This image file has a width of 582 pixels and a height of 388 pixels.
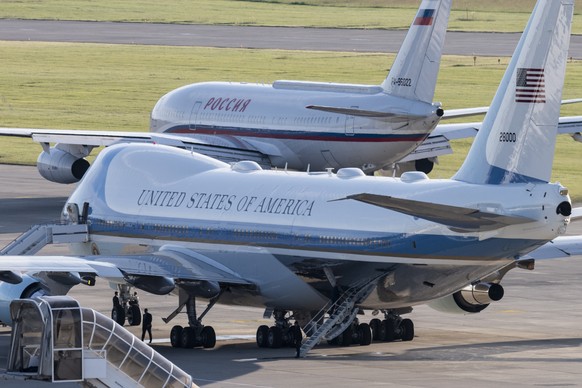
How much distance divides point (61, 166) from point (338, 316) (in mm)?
33651

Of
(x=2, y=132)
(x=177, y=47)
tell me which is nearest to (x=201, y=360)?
(x=2, y=132)

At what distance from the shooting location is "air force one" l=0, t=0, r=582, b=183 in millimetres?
70938

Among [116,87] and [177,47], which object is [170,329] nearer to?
[116,87]

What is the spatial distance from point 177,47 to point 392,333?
112070 millimetres

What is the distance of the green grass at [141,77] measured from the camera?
102 meters

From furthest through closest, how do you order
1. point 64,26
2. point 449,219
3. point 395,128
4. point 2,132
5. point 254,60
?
point 64,26
point 254,60
point 2,132
point 395,128
point 449,219

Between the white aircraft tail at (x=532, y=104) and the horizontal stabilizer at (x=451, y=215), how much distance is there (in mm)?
1101

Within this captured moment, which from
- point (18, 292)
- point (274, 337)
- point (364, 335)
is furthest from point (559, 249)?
point (18, 292)

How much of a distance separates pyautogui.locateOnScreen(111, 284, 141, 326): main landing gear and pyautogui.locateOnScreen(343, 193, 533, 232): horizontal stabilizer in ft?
35.3

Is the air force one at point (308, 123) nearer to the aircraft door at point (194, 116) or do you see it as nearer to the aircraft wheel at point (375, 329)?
the aircraft door at point (194, 116)

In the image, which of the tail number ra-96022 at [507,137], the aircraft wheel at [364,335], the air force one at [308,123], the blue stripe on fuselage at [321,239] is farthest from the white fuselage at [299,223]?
the air force one at [308,123]

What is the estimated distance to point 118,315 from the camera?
4609 centimetres

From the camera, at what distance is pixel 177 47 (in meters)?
154

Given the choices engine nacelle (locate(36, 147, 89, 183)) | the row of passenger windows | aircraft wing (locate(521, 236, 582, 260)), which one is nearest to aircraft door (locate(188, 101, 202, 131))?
engine nacelle (locate(36, 147, 89, 183))
